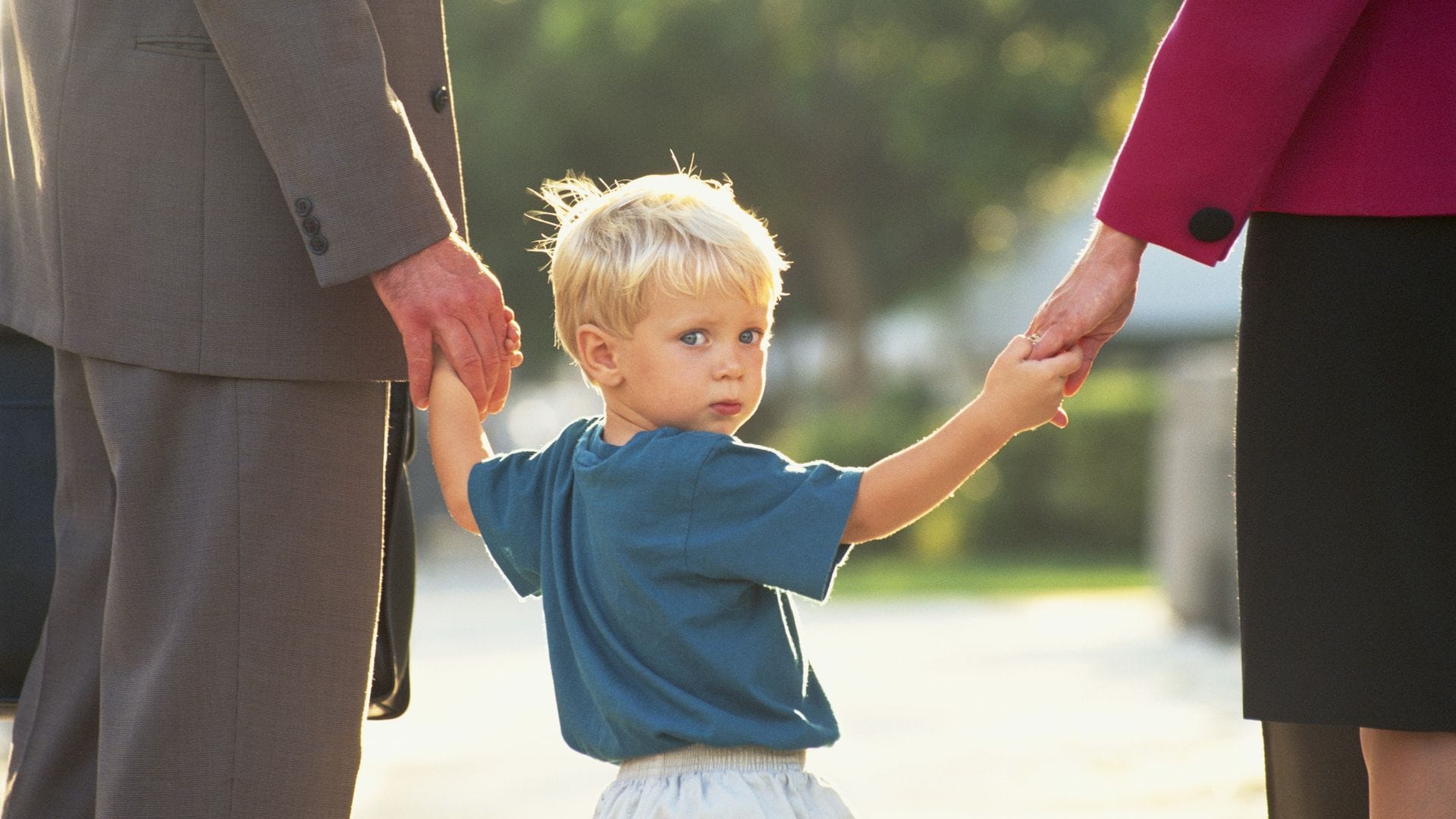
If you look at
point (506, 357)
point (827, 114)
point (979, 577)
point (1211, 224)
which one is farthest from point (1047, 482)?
point (1211, 224)

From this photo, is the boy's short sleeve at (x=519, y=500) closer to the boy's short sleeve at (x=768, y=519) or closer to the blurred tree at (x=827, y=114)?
the boy's short sleeve at (x=768, y=519)

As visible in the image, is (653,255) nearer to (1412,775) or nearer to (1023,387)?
(1023,387)

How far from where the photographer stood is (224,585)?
2451 mm

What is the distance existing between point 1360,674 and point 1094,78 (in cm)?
2145

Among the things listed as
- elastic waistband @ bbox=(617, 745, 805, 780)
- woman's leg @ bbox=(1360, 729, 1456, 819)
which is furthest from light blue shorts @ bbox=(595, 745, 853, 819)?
woman's leg @ bbox=(1360, 729, 1456, 819)

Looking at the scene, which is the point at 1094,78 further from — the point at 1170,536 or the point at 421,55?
the point at 421,55

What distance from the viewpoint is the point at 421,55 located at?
108 inches

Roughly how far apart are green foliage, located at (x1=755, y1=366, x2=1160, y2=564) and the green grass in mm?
677

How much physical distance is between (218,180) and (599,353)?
0.54 meters

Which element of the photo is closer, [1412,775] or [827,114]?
[1412,775]

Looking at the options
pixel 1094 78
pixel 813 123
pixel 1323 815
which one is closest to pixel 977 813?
pixel 1323 815

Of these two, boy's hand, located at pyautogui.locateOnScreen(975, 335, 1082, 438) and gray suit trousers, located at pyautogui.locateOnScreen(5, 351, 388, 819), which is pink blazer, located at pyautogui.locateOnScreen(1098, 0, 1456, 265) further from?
gray suit trousers, located at pyautogui.locateOnScreen(5, 351, 388, 819)

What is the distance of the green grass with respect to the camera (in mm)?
14156

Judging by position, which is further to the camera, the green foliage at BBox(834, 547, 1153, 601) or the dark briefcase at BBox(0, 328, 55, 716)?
the green foliage at BBox(834, 547, 1153, 601)
